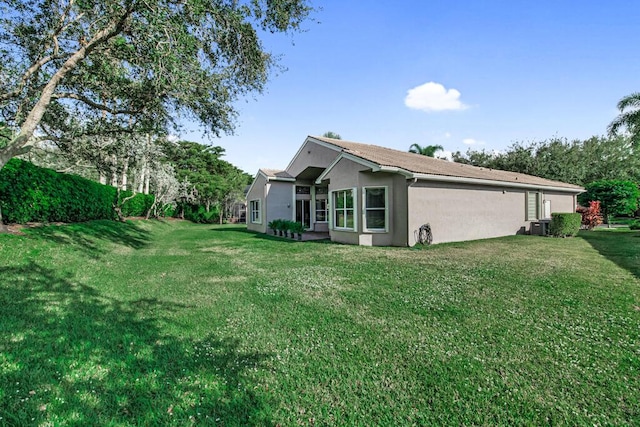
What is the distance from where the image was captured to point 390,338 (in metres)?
3.98

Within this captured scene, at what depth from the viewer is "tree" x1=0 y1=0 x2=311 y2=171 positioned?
308 inches

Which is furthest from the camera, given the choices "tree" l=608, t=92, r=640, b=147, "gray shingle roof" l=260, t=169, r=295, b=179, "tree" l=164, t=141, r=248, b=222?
"tree" l=164, t=141, r=248, b=222

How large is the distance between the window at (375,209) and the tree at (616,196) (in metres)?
23.1

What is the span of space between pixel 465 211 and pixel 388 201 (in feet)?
14.6

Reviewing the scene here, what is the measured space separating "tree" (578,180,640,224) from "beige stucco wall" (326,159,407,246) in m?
22.7

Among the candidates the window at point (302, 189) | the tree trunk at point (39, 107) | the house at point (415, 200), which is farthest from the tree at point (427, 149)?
the tree trunk at point (39, 107)

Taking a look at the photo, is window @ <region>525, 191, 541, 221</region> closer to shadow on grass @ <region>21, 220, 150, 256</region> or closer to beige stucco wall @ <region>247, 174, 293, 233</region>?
beige stucco wall @ <region>247, 174, 293, 233</region>

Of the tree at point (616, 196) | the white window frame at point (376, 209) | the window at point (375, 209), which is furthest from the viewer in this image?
the tree at point (616, 196)

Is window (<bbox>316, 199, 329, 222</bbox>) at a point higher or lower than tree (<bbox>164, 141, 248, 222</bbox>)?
lower

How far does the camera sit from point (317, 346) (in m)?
3.77

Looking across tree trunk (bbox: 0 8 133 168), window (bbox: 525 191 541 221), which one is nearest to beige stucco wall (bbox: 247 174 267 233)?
tree trunk (bbox: 0 8 133 168)

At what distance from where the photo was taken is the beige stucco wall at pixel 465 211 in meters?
12.7

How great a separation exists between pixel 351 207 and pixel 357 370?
10802 millimetres

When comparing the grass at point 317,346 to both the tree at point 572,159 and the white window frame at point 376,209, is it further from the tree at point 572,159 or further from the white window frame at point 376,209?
the tree at point 572,159
